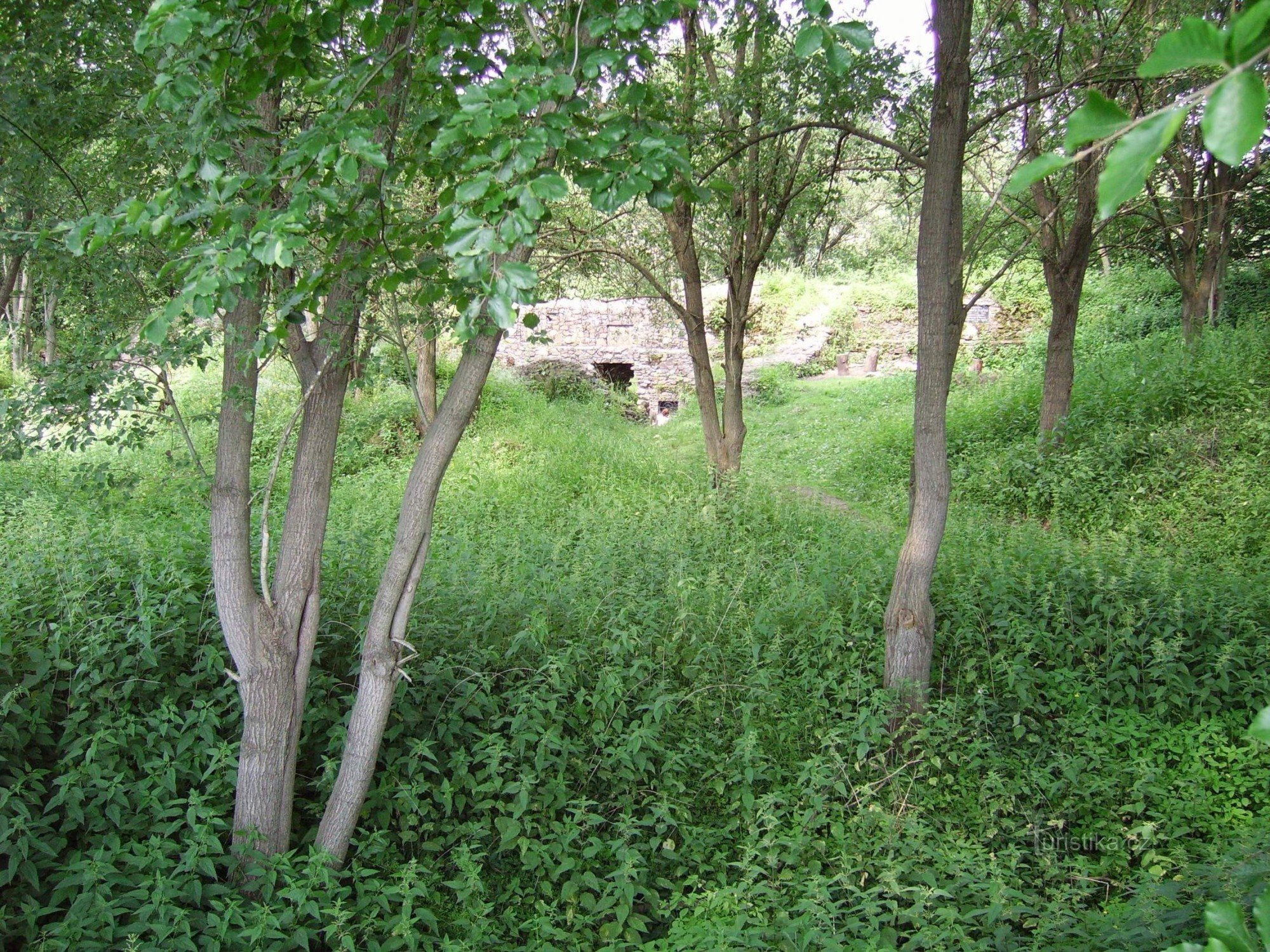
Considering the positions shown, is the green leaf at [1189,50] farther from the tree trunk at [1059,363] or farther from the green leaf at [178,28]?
the tree trunk at [1059,363]

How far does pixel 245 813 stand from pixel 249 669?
63 centimetres

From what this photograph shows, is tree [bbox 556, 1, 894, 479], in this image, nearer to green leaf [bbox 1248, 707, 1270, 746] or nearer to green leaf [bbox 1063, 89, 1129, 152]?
green leaf [bbox 1063, 89, 1129, 152]

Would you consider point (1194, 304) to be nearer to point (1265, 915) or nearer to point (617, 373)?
point (617, 373)

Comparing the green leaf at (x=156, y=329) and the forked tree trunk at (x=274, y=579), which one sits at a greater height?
the green leaf at (x=156, y=329)

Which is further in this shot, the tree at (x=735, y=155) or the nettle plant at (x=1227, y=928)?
the tree at (x=735, y=155)

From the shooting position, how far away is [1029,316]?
1898 cm

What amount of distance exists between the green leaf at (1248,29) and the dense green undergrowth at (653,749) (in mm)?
3170

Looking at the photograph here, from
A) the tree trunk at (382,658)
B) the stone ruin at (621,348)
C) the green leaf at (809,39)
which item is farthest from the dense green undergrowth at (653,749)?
the stone ruin at (621,348)

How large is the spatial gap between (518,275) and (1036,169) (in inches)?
54.1

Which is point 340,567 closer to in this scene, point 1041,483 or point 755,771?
point 755,771

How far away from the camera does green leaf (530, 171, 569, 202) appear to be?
6.68 feet

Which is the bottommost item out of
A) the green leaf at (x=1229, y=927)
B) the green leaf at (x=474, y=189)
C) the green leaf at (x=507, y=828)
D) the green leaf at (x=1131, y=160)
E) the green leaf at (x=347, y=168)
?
the green leaf at (x=507, y=828)

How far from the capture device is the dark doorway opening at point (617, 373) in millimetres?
18594

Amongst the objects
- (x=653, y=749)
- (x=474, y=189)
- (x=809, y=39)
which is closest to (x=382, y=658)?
(x=653, y=749)
